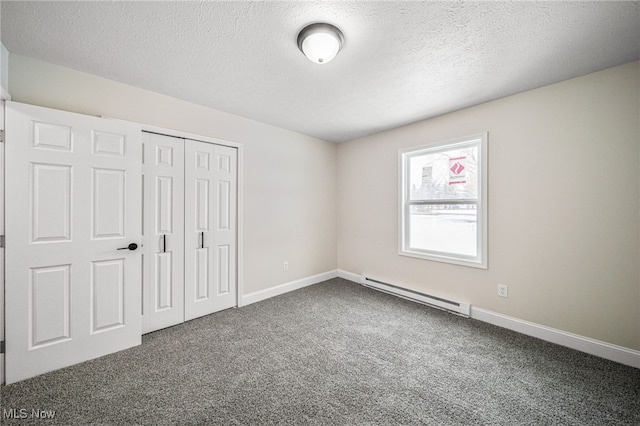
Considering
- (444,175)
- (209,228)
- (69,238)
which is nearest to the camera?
(69,238)

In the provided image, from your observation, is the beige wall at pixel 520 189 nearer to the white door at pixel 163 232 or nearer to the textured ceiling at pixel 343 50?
the textured ceiling at pixel 343 50

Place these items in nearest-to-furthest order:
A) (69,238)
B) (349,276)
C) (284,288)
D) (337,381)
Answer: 1. (337,381)
2. (69,238)
3. (284,288)
4. (349,276)

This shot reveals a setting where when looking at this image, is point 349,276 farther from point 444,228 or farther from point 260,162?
point 260,162

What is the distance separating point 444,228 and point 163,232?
11.3ft

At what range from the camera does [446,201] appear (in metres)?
3.28

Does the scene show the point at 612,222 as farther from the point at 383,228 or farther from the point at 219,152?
the point at 219,152

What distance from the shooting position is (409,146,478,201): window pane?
3074mm

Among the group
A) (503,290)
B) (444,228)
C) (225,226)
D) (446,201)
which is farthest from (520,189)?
(225,226)

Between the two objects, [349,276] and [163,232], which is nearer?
[163,232]

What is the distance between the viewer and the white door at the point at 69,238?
186cm

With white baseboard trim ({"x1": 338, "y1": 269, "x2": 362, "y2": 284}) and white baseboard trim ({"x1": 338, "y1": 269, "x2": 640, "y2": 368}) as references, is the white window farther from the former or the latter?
white baseboard trim ({"x1": 338, "y1": 269, "x2": 362, "y2": 284})

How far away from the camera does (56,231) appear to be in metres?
2.00

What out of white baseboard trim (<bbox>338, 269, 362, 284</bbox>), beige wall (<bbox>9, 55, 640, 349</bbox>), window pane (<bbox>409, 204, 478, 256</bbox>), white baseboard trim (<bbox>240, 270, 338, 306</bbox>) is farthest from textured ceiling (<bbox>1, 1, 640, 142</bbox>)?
white baseboard trim (<bbox>338, 269, 362, 284</bbox>)

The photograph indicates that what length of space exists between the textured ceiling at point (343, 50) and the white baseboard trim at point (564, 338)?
7.90ft
